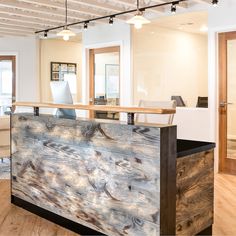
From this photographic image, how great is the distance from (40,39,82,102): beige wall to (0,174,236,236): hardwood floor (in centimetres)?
482

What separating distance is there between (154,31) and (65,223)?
A: 4.85m

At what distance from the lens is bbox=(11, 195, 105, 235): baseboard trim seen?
3.03 meters

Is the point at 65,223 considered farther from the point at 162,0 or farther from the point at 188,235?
the point at 162,0

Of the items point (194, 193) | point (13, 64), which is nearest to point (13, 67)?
point (13, 64)

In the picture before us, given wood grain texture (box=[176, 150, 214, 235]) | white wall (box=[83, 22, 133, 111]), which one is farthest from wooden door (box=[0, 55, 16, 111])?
wood grain texture (box=[176, 150, 214, 235])

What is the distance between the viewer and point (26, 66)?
8.58 metres

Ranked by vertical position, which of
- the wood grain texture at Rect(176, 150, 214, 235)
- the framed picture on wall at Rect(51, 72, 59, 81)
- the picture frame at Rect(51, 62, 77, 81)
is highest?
the picture frame at Rect(51, 62, 77, 81)

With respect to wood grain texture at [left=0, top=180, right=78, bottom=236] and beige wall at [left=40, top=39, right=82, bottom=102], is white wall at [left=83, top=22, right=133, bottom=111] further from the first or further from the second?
wood grain texture at [left=0, top=180, right=78, bottom=236]

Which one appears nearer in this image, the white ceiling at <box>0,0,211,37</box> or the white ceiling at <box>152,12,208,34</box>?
the white ceiling at <box>0,0,211,37</box>

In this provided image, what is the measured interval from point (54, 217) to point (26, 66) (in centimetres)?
590

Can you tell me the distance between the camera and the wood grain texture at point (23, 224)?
312 centimetres

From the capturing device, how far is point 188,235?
2723 mm

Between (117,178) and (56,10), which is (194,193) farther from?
(56,10)

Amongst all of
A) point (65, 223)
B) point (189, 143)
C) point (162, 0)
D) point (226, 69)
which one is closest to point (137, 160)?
point (189, 143)
